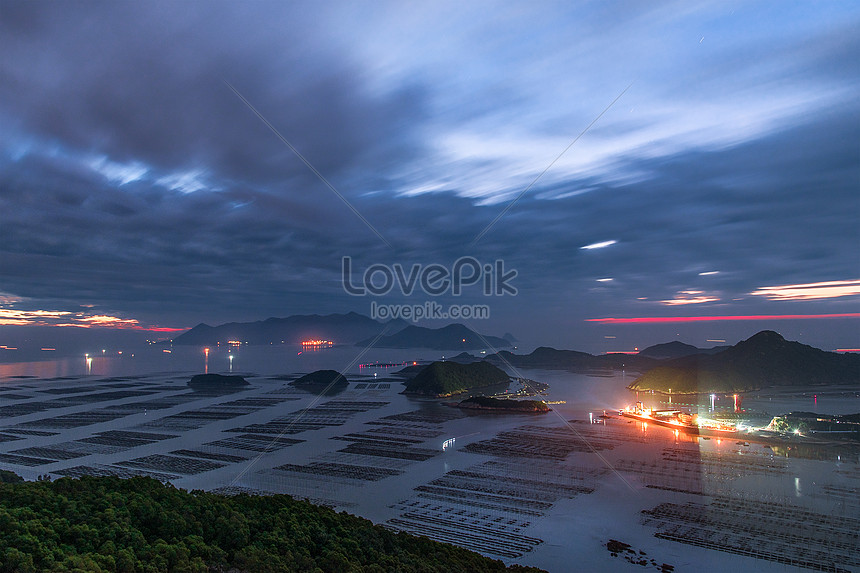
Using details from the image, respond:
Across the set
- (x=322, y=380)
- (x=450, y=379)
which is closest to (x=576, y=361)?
(x=450, y=379)

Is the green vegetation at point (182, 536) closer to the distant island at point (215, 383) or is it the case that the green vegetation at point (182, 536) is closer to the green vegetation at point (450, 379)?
the green vegetation at point (450, 379)

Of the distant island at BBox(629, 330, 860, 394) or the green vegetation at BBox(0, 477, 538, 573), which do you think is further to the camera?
the distant island at BBox(629, 330, 860, 394)

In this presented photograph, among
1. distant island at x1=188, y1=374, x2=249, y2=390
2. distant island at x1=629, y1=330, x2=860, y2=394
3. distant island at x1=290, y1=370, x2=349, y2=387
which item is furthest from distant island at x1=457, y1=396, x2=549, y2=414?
distant island at x1=188, y1=374, x2=249, y2=390

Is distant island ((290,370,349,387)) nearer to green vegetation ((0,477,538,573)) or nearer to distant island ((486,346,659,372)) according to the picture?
green vegetation ((0,477,538,573))

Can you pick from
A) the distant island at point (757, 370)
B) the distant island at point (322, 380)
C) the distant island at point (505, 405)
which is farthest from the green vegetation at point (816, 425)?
the distant island at point (322, 380)

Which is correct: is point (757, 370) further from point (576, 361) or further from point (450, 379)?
point (576, 361)

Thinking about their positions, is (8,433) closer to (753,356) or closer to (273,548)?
(273,548)

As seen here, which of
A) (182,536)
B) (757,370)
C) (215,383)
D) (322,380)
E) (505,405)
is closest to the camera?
(182,536)
